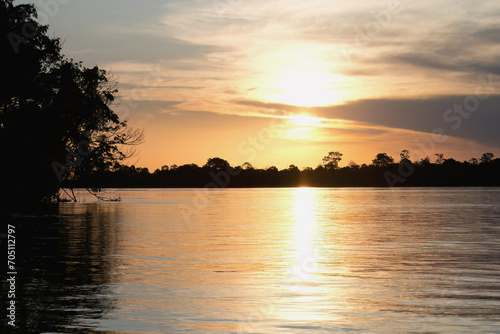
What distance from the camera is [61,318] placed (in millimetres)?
12938

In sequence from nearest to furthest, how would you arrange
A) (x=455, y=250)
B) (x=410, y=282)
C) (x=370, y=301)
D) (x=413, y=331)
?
(x=413, y=331) < (x=370, y=301) < (x=410, y=282) < (x=455, y=250)

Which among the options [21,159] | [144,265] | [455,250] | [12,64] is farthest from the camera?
[21,159]

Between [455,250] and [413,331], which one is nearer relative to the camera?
[413,331]

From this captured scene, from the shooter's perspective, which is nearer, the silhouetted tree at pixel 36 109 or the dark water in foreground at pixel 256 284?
the dark water in foreground at pixel 256 284

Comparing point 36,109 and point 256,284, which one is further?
point 36,109

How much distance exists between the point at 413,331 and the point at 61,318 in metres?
7.15

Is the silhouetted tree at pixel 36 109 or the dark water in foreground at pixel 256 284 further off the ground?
the silhouetted tree at pixel 36 109

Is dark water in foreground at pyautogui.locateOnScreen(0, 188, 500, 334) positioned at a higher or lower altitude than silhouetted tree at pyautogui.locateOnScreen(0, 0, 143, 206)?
lower

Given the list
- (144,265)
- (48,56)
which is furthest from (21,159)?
(144,265)

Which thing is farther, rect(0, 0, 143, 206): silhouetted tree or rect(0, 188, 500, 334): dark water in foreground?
rect(0, 0, 143, 206): silhouetted tree

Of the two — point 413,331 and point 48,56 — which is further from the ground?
Answer: point 48,56

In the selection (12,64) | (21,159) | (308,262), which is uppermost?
(12,64)

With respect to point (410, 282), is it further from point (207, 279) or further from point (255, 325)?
point (255, 325)

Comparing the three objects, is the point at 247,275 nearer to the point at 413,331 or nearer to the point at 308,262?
the point at 308,262
